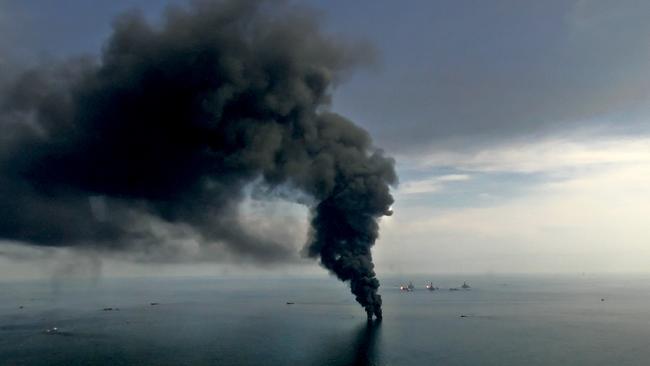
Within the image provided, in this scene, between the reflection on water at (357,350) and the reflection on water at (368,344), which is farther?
the reflection on water at (368,344)

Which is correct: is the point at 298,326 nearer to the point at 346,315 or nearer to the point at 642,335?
the point at 346,315

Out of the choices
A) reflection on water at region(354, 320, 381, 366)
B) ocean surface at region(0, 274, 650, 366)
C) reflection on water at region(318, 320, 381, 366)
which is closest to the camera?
reflection on water at region(318, 320, 381, 366)

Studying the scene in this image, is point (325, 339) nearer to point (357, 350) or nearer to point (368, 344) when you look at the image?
point (368, 344)

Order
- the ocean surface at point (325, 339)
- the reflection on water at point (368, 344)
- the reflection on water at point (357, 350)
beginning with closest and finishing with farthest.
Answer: the reflection on water at point (357, 350)
the reflection on water at point (368, 344)
the ocean surface at point (325, 339)

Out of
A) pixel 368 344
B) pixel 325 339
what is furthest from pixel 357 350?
pixel 325 339

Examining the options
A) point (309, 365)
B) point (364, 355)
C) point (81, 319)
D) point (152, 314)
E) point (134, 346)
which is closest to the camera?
point (309, 365)

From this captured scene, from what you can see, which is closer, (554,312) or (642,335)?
(642,335)

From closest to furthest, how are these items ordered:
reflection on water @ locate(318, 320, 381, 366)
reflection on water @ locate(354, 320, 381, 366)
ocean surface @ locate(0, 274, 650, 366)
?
reflection on water @ locate(318, 320, 381, 366), reflection on water @ locate(354, 320, 381, 366), ocean surface @ locate(0, 274, 650, 366)

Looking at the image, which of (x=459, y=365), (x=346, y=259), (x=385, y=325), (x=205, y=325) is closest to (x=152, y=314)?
(x=205, y=325)

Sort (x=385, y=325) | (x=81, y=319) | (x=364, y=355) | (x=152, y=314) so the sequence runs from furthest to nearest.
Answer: (x=152, y=314) < (x=81, y=319) < (x=385, y=325) < (x=364, y=355)

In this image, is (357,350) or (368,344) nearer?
(357,350)

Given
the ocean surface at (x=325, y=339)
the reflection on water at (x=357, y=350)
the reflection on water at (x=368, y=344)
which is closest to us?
the reflection on water at (x=357, y=350)
